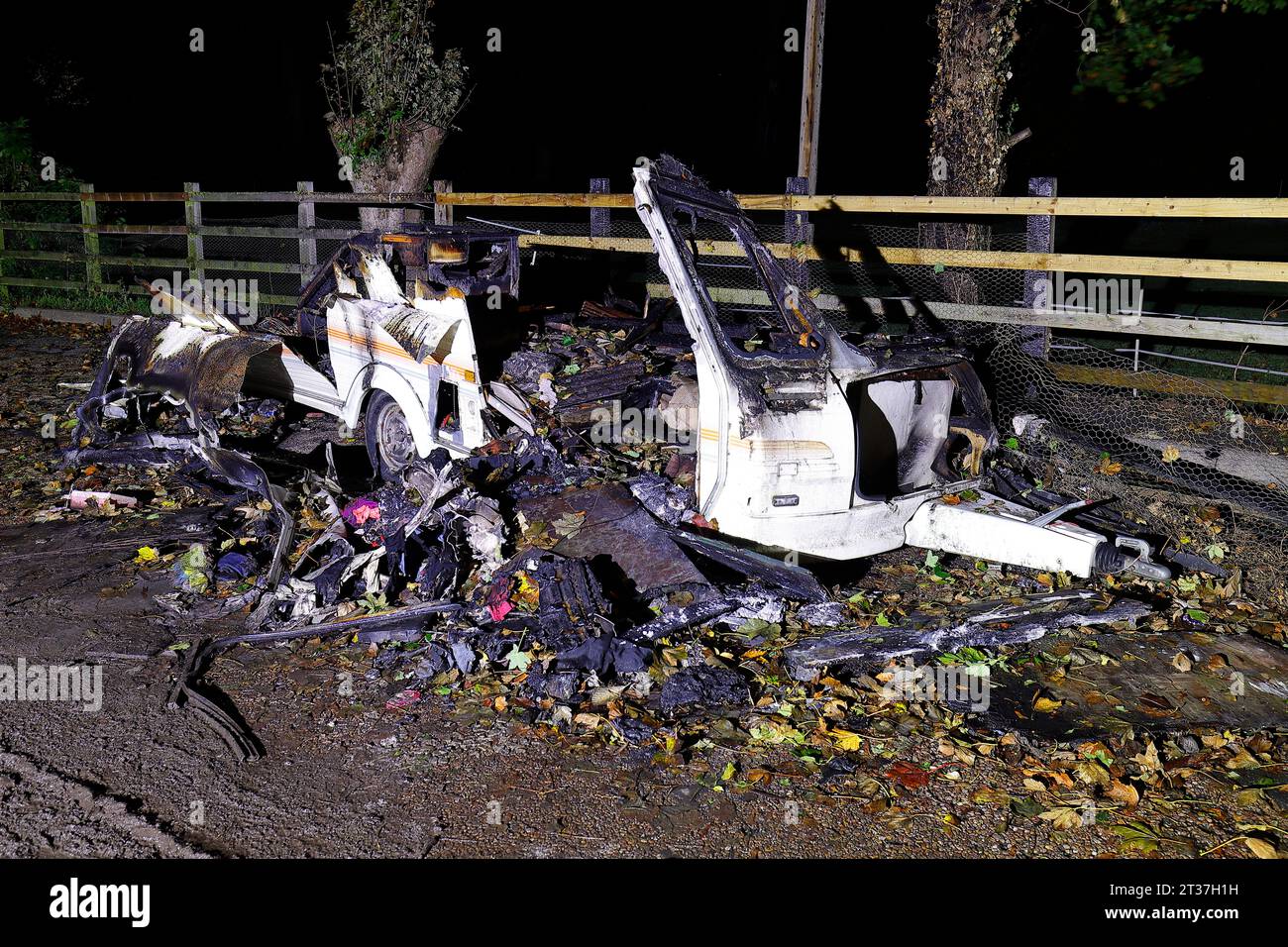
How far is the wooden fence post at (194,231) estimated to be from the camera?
13.8 m

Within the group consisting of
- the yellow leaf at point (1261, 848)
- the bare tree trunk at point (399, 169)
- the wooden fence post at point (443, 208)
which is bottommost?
the yellow leaf at point (1261, 848)

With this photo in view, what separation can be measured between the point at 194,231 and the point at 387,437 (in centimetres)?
876

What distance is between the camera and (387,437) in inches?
279

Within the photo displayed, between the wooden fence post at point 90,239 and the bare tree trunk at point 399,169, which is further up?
the bare tree trunk at point 399,169

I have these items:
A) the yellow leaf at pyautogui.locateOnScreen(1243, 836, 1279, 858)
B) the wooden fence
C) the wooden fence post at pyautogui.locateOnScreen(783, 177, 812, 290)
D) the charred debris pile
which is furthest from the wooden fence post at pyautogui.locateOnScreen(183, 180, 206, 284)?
the yellow leaf at pyautogui.locateOnScreen(1243, 836, 1279, 858)

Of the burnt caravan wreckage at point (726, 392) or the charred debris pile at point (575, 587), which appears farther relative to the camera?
the burnt caravan wreckage at point (726, 392)

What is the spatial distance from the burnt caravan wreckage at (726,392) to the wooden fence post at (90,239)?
28.3 feet

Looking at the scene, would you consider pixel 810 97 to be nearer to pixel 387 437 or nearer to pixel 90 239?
pixel 387 437

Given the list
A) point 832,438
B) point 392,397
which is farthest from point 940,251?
point 392,397

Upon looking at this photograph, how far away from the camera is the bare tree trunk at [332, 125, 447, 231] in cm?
1255

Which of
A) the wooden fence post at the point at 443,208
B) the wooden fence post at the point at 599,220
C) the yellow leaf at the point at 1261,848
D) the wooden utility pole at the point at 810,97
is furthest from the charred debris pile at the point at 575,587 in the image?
the wooden fence post at the point at 443,208

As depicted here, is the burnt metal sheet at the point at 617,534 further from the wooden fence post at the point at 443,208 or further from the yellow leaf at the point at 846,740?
the wooden fence post at the point at 443,208

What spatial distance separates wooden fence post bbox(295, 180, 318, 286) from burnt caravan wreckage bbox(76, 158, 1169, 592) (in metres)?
4.88

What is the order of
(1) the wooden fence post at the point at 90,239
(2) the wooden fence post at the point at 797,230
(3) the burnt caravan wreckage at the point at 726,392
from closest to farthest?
(3) the burnt caravan wreckage at the point at 726,392 < (2) the wooden fence post at the point at 797,230 < (1) the wooden fence post at the point at 90,239
